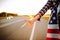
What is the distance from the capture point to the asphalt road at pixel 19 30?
163 centimetres

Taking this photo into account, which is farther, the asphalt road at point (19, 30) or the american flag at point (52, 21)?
the asphalt road at point (19, 30)

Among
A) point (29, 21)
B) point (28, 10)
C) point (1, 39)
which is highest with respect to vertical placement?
point (28, 10)

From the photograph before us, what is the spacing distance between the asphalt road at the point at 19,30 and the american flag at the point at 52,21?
9cm

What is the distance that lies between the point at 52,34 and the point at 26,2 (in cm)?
45

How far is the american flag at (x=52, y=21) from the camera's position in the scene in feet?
4.94

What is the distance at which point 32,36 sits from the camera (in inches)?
65.1

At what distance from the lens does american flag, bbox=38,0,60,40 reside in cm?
151

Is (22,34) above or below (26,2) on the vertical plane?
below

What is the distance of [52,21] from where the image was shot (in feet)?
4.99

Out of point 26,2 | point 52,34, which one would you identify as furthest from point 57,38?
point 26,2

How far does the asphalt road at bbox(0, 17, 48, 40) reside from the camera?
5.36 feet

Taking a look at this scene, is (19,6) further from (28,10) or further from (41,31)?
(41,31)

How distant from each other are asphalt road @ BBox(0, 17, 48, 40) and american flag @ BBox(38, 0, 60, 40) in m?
0.09

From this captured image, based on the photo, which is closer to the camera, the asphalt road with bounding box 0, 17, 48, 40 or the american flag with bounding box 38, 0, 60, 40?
the american flag with bounding box 38, 0, 60, 40
